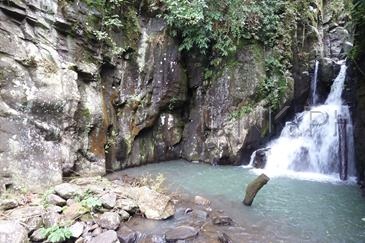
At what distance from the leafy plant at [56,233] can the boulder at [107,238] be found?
388mm

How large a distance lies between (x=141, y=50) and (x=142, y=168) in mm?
3726

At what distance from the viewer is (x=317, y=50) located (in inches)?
513

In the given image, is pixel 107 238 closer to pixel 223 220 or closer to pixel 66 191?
pixel 66 191

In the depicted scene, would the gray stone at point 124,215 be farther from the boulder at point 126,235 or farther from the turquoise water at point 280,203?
the turquoise water at point 280,203

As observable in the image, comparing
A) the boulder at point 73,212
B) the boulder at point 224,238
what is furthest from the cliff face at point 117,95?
the boulder at point 224,238

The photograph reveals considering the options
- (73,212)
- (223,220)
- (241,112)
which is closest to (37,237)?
(73,212)

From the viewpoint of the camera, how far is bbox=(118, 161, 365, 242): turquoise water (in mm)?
5594

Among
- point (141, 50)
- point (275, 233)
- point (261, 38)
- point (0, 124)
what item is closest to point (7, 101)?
point (0, 124)

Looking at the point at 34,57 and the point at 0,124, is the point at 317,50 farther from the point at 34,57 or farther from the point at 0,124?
the point at 0,124

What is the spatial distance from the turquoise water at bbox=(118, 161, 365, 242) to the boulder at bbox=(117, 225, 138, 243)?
1.80 meters

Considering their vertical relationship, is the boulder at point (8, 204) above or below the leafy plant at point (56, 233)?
above

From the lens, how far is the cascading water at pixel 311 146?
10.0m

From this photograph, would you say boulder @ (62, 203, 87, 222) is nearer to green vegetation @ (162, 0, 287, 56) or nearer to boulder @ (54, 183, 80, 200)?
boulder @ (54, 183, 80, 200)

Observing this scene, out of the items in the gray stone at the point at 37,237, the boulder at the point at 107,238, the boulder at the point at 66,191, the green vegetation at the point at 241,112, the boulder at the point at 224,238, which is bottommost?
the boulder at the point at 224,238
